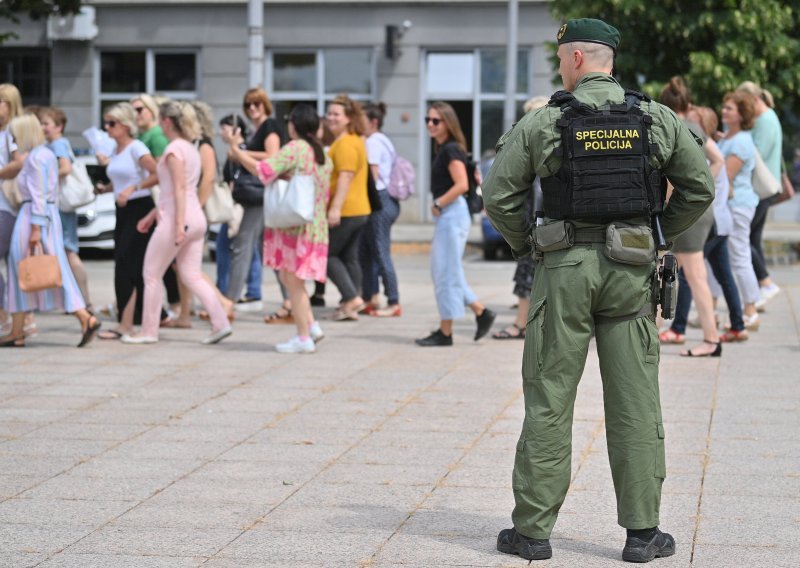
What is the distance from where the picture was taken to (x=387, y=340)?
1096 centimetres

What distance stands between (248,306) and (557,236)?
839 centimetres

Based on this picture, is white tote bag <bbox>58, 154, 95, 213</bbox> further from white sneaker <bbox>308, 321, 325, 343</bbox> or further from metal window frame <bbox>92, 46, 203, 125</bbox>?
metal window frame <bbox>92, 46, 203, 125</bbox>

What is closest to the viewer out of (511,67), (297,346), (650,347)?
(650,347)

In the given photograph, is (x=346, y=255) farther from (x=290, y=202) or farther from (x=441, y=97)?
(x=441, y=97)

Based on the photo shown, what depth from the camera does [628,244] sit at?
16.0 feet

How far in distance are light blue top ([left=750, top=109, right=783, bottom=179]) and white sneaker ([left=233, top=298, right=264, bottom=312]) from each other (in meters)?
4.58

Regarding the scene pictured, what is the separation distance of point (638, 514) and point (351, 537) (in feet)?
3.37

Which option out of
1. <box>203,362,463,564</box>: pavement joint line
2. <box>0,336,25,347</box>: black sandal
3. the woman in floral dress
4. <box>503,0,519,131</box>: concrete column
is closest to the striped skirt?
<box>0,336,25,347</box>: black sandal

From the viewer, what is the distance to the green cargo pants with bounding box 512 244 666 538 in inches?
194

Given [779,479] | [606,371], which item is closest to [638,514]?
[606,371]

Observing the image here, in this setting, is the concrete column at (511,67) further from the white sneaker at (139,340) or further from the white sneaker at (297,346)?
the white sneaker at (297,346)

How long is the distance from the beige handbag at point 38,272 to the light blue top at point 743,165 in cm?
498

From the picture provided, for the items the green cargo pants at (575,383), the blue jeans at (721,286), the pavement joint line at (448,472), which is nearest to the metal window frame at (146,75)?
the blue jeans at (721,286)

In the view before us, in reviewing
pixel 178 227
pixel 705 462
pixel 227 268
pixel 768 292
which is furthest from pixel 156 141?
pixel 705 462
